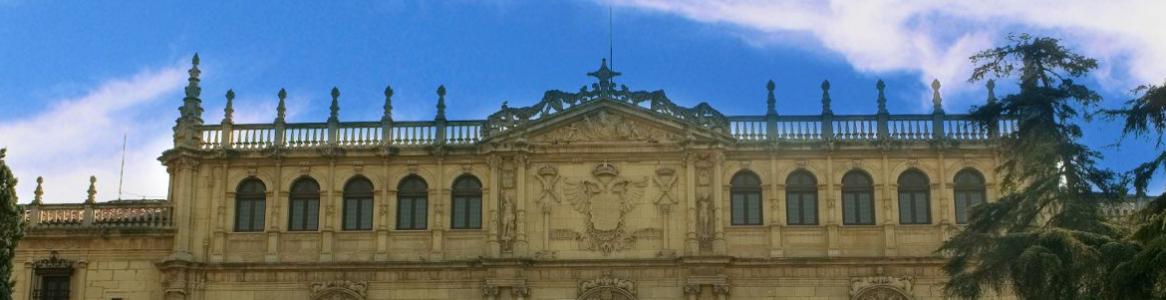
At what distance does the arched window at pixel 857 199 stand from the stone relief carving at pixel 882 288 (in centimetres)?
170

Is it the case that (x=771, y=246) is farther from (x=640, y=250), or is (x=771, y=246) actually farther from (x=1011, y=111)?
(x=1011, y=111)

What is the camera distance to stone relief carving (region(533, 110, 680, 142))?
128 ft

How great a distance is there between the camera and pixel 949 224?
38.0 metres

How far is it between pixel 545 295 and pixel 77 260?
41.2 ft

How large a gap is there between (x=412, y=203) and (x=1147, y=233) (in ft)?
67.3

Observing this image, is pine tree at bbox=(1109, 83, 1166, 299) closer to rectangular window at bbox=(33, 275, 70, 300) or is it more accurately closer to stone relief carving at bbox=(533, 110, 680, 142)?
stone relief carving at bbox=(533, 110, 680, 142)

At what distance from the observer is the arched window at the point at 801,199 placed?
38.6 metres

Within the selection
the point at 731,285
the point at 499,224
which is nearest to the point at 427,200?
the point at 499,224

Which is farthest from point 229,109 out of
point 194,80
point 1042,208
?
point 1042,208

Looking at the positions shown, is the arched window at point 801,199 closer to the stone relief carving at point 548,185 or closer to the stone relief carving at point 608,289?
the stone relief carving at point 608,289

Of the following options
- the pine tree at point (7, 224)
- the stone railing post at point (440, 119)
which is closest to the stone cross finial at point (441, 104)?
the stone railing post at point (440, 119)

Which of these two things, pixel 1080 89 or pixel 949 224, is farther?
pixel 949 224

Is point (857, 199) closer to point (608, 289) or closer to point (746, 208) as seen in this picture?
point (746, 208)

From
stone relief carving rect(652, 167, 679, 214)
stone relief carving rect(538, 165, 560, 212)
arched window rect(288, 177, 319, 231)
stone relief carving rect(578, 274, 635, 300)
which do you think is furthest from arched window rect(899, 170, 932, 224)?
arched window rect(288, 177, 319, 231)
